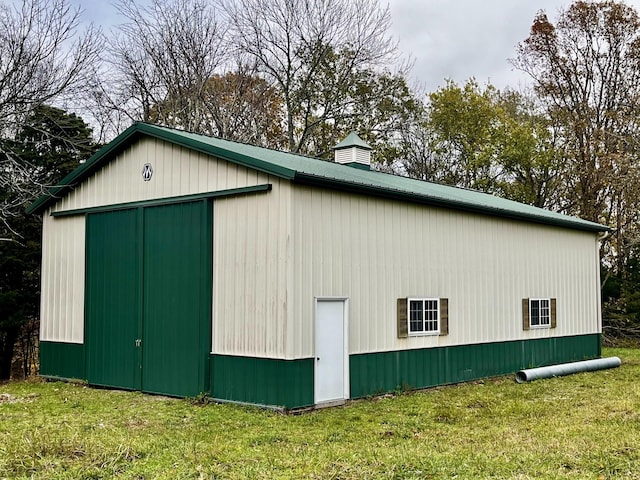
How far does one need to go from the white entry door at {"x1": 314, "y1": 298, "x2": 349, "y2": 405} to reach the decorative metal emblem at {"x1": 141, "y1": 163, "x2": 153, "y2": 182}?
4.06 m

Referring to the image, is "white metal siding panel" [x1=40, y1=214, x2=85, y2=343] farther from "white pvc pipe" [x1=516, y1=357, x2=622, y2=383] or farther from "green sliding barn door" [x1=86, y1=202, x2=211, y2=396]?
"white pvc pipe" [x1=516, y1=357, x2=622, y2=383]

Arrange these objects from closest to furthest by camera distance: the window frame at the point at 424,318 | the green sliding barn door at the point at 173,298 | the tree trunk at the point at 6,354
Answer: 1. the green sliding barn door at the point at 173,298
2. the window frame at the point at 424,318
3. the tree trunk at the point at 6,354

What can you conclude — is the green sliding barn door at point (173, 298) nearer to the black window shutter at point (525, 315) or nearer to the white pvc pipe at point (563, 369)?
the white pvc pipe at point (563, 369)

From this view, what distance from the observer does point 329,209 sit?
11828mm

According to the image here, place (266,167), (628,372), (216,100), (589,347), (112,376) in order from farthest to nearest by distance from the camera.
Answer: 1. (216,100)
2. (589,347)
3. (628,372)
4. (112,376)
5. (266,167)

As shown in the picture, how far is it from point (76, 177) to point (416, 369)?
7.49m

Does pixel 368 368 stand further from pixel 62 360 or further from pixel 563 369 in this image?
pixel 62 360

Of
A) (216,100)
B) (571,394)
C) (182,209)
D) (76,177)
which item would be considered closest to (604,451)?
(571,394)

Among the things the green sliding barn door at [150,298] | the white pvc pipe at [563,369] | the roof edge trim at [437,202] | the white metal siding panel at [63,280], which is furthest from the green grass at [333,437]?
the roof edge trim at [437,202]

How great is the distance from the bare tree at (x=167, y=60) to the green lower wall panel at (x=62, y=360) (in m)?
13.8

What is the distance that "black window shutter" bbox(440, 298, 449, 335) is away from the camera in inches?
555

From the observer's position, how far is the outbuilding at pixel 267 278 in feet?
37.2

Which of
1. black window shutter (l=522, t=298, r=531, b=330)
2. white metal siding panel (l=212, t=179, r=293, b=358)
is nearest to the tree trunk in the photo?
white metal siding panel (l=212, t=179, r=293, b=358)

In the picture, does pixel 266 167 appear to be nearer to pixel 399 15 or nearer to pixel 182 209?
pixel 182 209
